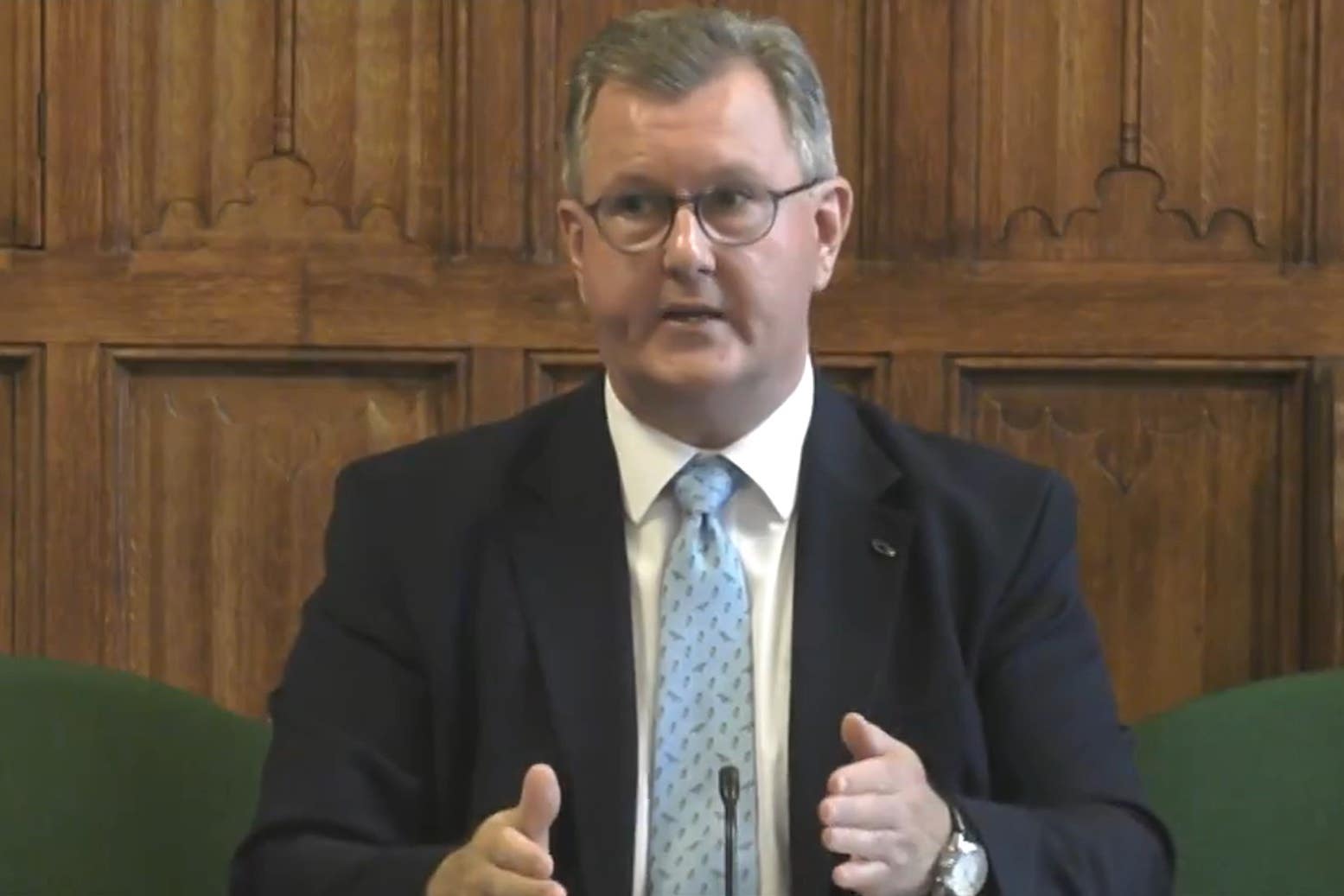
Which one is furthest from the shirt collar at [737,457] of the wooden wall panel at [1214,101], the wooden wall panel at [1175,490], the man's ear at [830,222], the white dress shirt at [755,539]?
the wooden wall panel at [1214,101]

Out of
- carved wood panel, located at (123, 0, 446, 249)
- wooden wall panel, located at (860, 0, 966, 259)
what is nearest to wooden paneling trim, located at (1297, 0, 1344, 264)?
wooden wall panel, located at (860, 0, 966, 259)

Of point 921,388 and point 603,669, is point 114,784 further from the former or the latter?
point 921,388

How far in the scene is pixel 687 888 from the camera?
1621mm

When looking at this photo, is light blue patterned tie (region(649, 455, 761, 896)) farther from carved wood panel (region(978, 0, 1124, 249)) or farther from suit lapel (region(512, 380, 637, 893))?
carved wood panel (region(978, 0, 1124, 249))

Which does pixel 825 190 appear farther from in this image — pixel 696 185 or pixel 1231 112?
pixel 1231 112

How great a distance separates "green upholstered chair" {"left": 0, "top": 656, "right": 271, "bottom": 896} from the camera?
194cm

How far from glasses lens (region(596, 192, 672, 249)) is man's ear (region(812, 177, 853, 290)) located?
0.17 metres

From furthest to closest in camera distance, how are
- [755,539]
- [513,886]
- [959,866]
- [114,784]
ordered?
1. [114,784]
2. [755,539]
3. [959,866]
4. [513,886]

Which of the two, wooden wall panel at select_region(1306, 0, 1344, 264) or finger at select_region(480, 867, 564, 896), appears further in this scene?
wooden wall panel at select_region(1306, 0, 1344, 264)

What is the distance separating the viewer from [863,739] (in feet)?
4.91

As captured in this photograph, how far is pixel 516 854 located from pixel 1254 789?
3.06ft

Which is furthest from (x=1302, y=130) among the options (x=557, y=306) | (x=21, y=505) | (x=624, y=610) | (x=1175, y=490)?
(x=21, y=505)

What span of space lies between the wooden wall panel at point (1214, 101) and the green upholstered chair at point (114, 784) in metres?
1.31

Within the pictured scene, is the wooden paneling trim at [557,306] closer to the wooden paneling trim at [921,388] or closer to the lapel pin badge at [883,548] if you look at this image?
the wooden paneling trim at [921,388]
